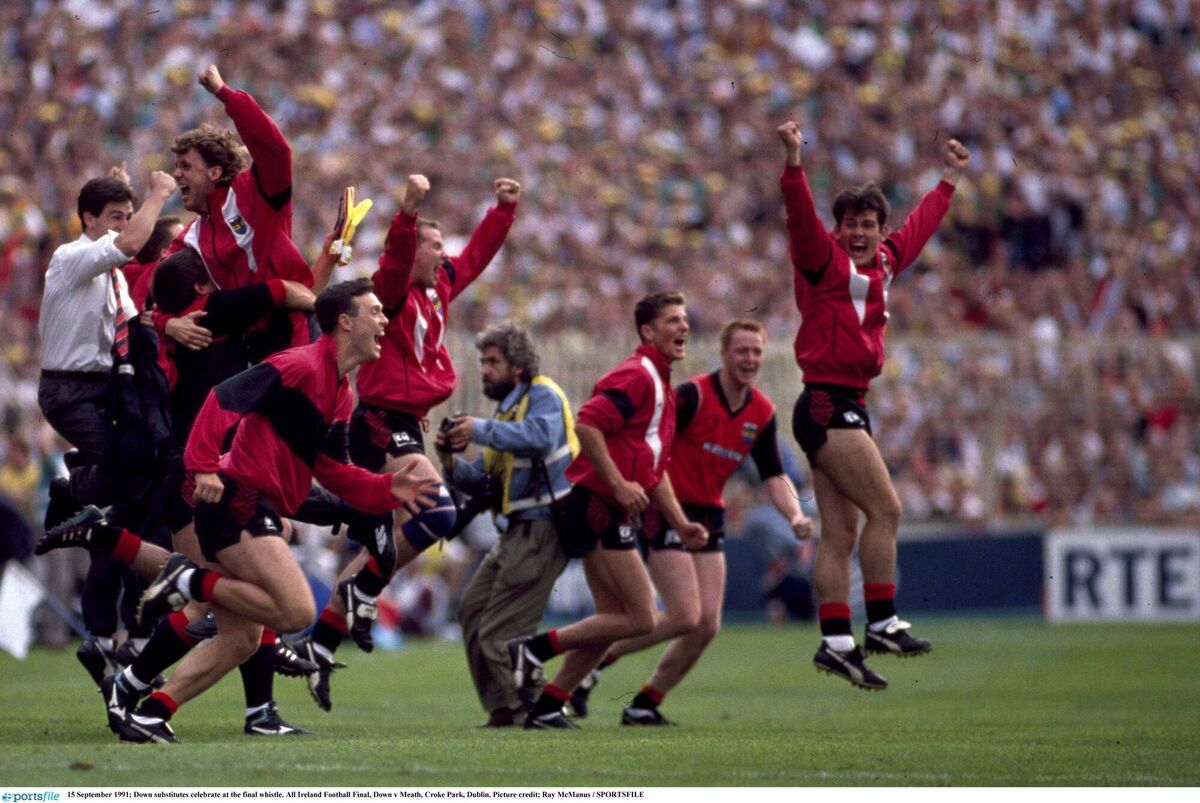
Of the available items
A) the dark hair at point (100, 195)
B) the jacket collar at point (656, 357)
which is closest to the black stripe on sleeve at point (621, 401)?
A: the jacket collar at point (656, 357)

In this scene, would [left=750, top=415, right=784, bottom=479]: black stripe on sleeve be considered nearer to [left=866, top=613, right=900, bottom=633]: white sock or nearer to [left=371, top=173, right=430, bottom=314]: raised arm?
[left=866, top=613, right=900, bottom=633]: white sock

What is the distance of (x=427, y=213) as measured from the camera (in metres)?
24.4

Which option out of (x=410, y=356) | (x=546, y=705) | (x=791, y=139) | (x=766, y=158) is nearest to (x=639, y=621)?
(x=546, y=705)

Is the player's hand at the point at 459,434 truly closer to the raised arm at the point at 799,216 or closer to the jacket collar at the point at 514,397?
the jacket collar at the point at 514,397

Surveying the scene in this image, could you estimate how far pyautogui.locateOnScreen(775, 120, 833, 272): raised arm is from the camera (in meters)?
9.91

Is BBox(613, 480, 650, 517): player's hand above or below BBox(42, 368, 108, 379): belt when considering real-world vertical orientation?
below

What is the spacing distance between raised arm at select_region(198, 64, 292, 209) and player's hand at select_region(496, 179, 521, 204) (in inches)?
76.2

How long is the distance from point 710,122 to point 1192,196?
Answer: 21.1ft

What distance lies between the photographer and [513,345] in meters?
11.4

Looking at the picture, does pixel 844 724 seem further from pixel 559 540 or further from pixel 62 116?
pixel 62 116

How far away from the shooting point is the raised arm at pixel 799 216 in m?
9.91

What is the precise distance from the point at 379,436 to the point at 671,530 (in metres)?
1.81

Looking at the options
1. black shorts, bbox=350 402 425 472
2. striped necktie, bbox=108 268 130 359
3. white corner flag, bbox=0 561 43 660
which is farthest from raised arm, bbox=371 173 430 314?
white corner flag, bbox=0 561 43 660
